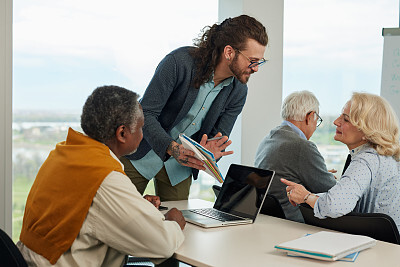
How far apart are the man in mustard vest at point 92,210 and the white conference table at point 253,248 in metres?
0.10

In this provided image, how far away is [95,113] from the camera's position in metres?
1.70

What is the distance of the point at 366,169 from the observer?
205 cm

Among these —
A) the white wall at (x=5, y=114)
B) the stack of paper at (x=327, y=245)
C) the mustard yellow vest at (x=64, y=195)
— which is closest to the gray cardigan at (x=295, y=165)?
the stack of paper at (x=327, y=245)

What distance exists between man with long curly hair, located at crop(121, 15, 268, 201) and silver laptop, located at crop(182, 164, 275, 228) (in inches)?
6.4

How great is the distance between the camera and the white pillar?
13.6 ft

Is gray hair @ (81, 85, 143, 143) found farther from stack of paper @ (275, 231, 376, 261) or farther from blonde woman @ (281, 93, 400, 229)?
blonde woman @ (281, 93, 400, 229)

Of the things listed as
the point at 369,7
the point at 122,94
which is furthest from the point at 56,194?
the point at 369,7

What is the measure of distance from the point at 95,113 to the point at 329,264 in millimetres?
917

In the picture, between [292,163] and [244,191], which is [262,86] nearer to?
[292,163]

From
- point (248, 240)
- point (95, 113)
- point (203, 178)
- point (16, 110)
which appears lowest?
point (203, 178)

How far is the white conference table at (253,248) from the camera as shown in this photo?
1.59 meters

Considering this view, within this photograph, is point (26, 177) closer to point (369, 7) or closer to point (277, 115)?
point (277, 115)

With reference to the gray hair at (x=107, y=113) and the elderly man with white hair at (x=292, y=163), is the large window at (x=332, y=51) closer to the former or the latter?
the elderly man with white hair at (x=292, y=163)

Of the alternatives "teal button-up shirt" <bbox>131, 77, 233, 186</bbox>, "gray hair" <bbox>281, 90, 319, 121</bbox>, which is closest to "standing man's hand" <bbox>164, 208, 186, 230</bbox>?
"teal button-up shirt" <bbox>131, 77, 233, 186</bbox>
